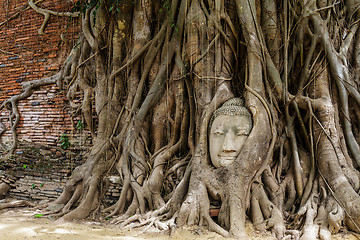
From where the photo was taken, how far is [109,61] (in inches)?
180

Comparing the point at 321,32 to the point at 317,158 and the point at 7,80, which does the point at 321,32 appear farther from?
the point at 7,80

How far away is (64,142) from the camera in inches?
204

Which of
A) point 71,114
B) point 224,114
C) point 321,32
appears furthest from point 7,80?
point 321,32

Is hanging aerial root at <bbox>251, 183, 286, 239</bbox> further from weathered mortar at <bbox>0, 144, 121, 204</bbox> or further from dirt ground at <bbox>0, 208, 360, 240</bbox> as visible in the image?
weathered mortar at <bbox>0, 144, 121, 204</bbox>

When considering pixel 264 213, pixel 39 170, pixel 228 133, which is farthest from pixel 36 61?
pixel 264 213

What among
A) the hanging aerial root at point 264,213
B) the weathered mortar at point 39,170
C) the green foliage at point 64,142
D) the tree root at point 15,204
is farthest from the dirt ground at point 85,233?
the green foliage at point 64,142

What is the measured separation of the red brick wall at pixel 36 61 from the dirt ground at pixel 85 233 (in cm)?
212

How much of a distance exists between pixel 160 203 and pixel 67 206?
1.22 meters

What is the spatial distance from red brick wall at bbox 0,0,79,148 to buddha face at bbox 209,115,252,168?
2.84 m

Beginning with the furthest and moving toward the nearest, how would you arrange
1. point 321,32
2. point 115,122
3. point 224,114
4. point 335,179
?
point 115,122 < point 321,32 < point 224,114 < point 335,179

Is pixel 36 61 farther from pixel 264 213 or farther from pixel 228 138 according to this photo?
pixel 264 213

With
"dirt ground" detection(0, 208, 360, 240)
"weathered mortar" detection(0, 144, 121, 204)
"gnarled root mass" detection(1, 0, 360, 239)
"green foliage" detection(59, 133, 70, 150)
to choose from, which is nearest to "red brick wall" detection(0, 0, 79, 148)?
"green foliage" detection(59, 133, 70, 150)

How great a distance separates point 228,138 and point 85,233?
1786 millimetres

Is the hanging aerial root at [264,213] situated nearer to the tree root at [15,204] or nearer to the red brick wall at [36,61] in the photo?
the tree root at [15,204]
